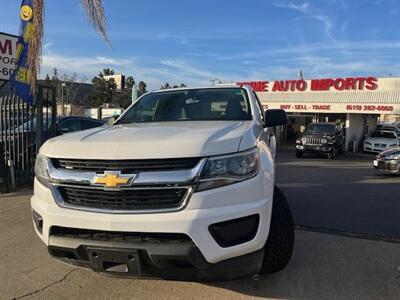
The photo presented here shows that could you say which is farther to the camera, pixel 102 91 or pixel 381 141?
pixel 102 91

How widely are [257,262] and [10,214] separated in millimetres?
4884

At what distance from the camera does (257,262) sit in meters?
3.23

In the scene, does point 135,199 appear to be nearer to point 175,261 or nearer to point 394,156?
point 175,261

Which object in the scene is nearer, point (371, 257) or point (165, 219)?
point (165, 219)

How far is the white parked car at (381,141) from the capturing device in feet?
87.4

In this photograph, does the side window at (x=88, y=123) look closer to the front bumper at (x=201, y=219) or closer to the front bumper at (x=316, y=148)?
the front bumper at (x=201, y=219)

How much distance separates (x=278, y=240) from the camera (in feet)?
12.0

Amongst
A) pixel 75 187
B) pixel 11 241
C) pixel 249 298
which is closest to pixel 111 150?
pixel 75 187

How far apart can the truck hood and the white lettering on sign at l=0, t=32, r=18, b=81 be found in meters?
6.62

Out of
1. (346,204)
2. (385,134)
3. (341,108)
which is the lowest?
(385,134)

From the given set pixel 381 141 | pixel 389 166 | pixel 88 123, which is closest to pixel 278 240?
pixel 88 123

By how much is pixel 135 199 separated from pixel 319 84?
30.9 m

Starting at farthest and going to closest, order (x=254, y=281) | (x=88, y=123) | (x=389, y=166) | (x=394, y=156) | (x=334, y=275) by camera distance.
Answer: (x=394, y=156)
(x=389, y=166)
(x=88, y=123)
(x=334, y=275)
(x=254, y=281)

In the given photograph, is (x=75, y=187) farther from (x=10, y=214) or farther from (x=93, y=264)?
(x=10, y=214)
